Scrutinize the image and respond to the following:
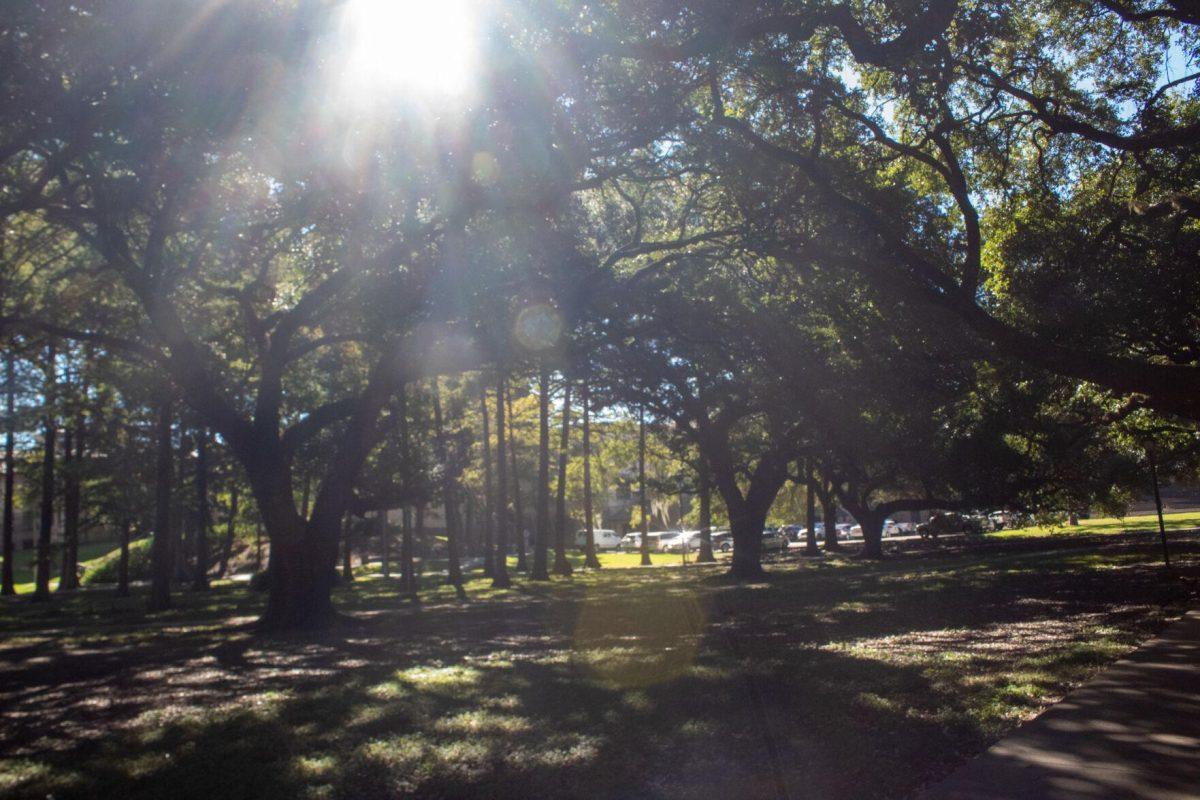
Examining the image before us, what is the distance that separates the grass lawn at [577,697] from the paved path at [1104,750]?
0.26m

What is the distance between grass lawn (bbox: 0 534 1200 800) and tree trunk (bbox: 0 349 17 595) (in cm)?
866

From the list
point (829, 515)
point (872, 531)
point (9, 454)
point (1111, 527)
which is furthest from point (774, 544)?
point (9, 454)

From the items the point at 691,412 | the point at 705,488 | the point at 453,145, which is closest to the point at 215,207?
the point at 453,145

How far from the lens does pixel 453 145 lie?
→ 12.8 m

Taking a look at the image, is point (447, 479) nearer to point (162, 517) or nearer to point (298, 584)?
point (162, 517)

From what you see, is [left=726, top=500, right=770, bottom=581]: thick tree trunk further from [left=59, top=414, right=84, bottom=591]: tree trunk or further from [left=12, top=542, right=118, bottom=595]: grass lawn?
[left=12, top=542, right=118, bottom=595]: grass lawn

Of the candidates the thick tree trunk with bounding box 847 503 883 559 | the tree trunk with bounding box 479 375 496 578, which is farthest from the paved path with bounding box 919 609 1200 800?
the thick tree trunk with bounding box 847 503 883 559

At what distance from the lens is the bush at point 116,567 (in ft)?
147

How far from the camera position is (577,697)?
8.69 meters

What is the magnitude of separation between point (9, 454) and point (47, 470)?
243cm

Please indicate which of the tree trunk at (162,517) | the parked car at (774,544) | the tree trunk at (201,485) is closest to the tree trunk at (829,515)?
the parked car at (774,544)

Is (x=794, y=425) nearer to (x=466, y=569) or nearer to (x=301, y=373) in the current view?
(x=301, y=373)

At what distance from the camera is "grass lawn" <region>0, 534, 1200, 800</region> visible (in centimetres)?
614

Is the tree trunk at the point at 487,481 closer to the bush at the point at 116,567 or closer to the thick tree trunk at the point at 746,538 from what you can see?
the thick tree trunk at the point at 746,538
